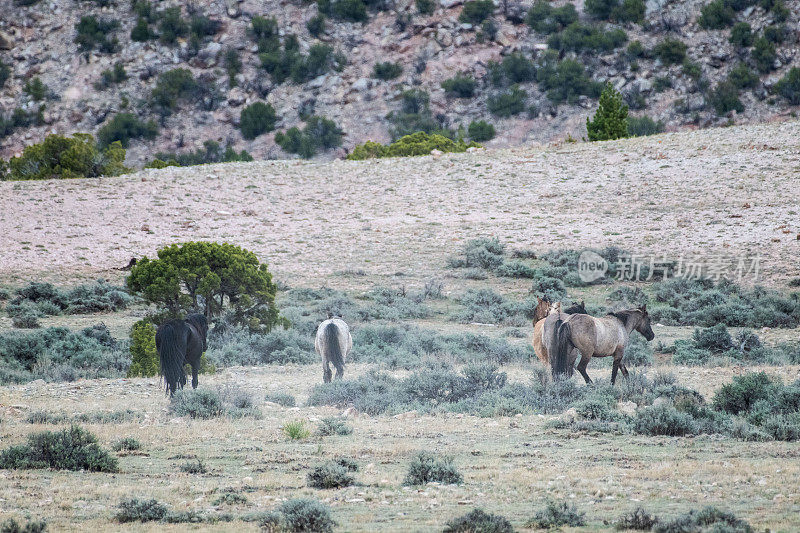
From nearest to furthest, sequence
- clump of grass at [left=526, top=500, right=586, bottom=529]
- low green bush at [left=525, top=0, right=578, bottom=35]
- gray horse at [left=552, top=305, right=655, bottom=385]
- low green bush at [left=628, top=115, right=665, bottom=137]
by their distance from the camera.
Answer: clump of grass at [left=526, top=500, right=586, bottom=529] < gray horse at [left=552, top=305, right=655, bottom=385] < low green bush at [left=628, top=115, right=665, bottom=137] < low green bush at [left=525, top=0, right=578, bottom=35]

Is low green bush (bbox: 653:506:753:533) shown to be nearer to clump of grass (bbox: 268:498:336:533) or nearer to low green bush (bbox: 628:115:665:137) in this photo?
clump of grass (bbox: 268:498:336:533)

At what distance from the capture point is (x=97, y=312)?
2645cm

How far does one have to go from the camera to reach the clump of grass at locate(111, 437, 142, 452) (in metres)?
10.5

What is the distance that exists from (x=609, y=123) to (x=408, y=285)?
24048 mm

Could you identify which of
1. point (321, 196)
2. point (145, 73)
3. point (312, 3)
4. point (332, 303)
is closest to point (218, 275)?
point (332, 303)

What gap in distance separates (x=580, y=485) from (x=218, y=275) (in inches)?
550

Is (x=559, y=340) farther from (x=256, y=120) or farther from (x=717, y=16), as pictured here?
(x=717, y=16)

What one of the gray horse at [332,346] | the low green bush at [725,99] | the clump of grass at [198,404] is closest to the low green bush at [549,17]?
the low green bush at [725,99]

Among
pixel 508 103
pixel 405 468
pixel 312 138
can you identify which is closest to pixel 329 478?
pixel 405 468

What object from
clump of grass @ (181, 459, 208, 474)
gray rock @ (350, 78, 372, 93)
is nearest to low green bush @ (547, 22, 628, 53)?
gray rock @ (350, 78, 372, 93)

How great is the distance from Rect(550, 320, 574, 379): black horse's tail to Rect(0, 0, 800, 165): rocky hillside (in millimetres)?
59598

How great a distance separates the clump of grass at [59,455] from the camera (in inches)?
374

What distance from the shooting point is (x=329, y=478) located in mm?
8625

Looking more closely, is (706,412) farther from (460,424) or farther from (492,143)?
(492,143)
